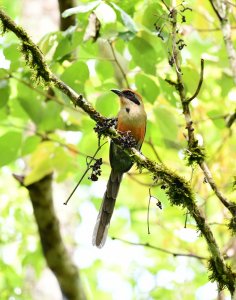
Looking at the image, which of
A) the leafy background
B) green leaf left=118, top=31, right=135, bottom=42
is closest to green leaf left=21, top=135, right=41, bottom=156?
the leafy background

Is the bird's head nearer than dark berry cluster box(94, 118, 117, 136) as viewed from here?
No

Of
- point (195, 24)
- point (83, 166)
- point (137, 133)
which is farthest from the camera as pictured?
point (195, 24)

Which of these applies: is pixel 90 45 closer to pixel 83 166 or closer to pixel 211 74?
pixel 83 166

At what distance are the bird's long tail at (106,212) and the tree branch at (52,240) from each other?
484 mm

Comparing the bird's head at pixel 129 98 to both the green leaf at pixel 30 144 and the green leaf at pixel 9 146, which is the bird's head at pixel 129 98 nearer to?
the green leaf at pixel 30 144

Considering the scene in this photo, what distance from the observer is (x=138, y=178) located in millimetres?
4902

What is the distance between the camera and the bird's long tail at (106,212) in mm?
3809

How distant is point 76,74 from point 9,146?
68 centimetres

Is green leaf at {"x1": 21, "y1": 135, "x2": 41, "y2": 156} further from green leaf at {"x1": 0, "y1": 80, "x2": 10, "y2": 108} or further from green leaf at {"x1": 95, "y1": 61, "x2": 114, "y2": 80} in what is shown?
green leaf at {"x1": 95, "y1": 61, "x2": 114, "y2": 80}

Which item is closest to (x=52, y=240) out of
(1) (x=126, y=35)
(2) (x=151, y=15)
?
(1) (x=126, y=35)

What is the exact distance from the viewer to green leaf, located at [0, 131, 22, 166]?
11.9 feet

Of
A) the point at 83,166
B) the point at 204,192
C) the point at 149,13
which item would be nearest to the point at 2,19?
the point at 149,13

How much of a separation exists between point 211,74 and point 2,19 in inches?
172

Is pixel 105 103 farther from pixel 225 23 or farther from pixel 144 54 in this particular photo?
pixel 225 23
